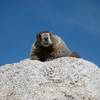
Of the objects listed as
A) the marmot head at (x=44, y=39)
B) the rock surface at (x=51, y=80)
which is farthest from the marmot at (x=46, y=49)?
the rock surface at (x=51, y=80)

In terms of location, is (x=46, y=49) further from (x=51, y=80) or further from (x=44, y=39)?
(x=51, y=80)

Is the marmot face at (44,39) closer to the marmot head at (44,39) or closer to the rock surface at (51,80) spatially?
the marmot head at (44,39)

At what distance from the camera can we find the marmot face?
16.8m

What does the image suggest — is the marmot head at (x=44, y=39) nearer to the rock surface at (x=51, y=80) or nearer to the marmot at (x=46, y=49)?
the marmot at (x=46, y=49)

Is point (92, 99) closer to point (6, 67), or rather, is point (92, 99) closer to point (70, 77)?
point (70, 77)

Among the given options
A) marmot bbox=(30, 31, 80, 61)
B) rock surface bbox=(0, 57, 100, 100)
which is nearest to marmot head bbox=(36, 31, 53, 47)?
marmot bbox=(30, 31, 80, 61)

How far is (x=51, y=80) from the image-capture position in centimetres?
1258

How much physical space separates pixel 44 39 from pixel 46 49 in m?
0.44

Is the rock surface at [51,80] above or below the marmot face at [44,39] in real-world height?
below

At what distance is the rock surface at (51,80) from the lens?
12.0 metres

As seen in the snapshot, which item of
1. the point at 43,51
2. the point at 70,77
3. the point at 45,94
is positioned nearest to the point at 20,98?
the point at 45,94

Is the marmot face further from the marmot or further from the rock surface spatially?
the rock surface

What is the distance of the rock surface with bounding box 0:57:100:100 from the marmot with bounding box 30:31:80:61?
304 cm

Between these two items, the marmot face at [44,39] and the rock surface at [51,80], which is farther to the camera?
the marmot face at [44,39]
